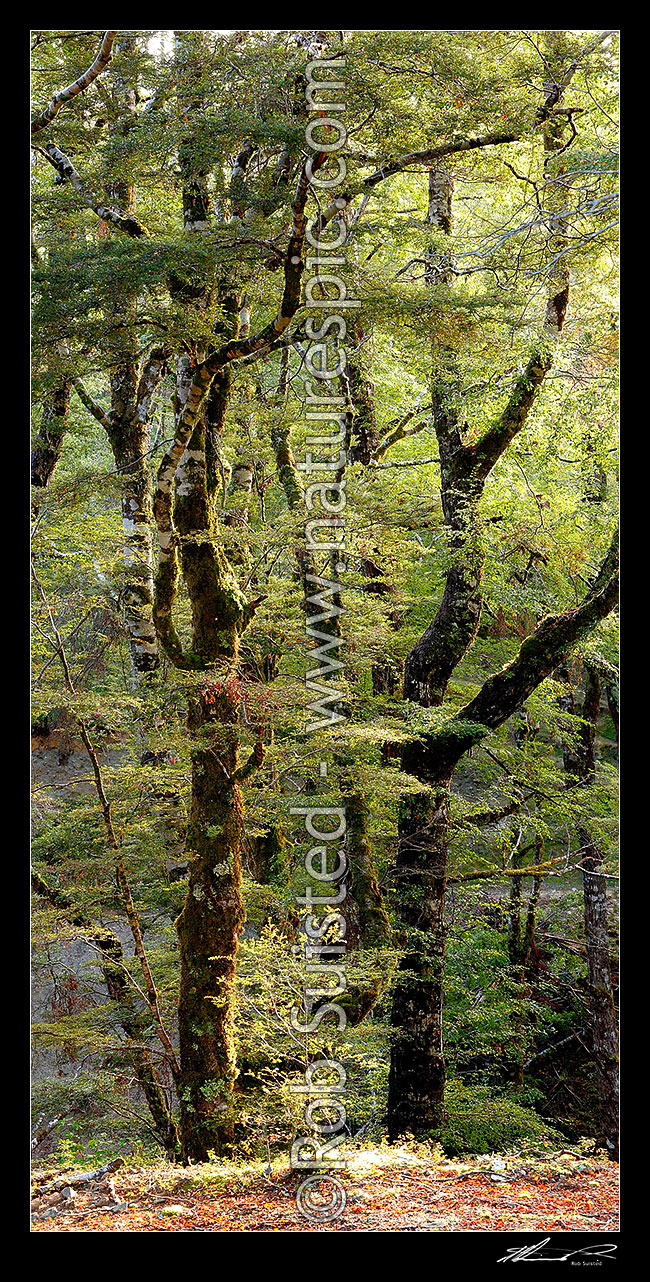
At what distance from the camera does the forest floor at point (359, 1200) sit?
3.53 metres

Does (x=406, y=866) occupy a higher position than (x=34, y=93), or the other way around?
(x=34, y=93)

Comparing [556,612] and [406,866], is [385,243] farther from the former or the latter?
[406,866]

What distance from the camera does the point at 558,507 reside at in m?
6.06

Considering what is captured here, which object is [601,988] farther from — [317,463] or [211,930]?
[317,463]

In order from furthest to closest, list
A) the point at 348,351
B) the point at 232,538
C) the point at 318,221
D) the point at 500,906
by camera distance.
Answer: the point at 500,906 → the point at 348,351 → the point at 232,538 → the point at 318,221

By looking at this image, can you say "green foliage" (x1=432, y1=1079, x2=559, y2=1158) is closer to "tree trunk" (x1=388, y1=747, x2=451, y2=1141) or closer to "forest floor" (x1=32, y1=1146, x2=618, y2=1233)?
"tree trunk" (x1=388, y1=747, x2=451, y2=1141)
